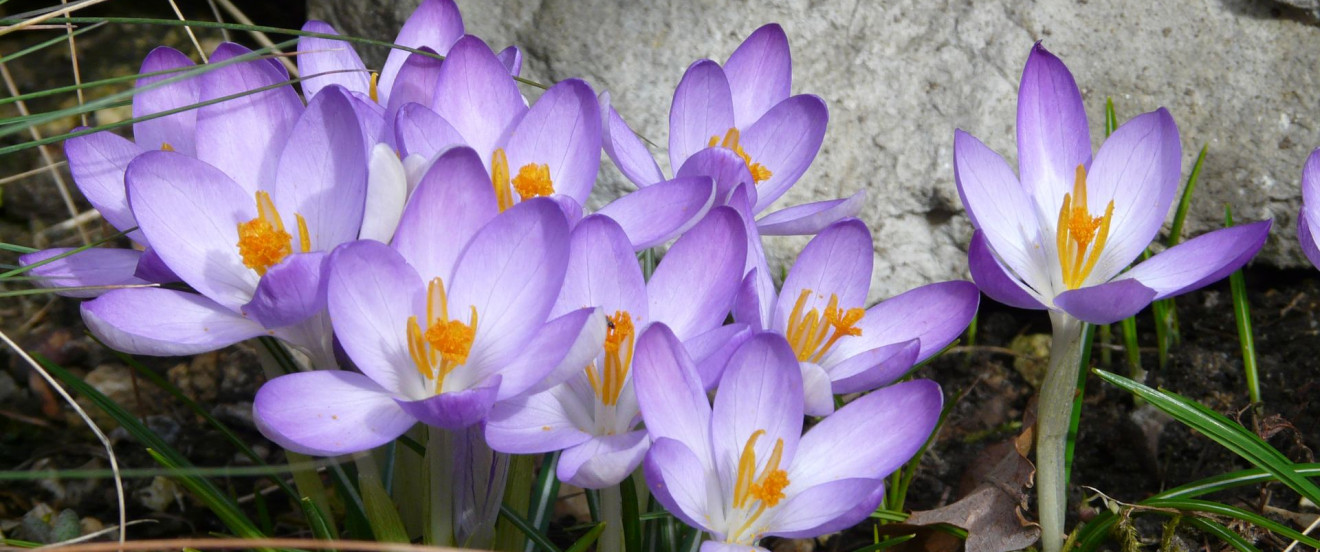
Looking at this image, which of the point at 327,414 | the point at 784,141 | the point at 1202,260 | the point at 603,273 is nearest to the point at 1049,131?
the point at 1202,260

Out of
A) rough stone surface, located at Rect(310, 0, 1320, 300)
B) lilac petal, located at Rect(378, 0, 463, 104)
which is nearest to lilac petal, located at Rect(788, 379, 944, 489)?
lilac petal, located at Rect(378, 0, 463, 104)

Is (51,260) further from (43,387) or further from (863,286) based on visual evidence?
(43,387)

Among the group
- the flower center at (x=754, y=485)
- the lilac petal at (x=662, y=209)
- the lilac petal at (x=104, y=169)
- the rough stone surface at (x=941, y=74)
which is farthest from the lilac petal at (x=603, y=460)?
the rough stone surface at (x=941, y=74)

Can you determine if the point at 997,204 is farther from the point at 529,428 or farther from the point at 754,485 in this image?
the point at 529,428

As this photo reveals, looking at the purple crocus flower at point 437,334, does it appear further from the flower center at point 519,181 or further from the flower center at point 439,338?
the flower center at point 519,181

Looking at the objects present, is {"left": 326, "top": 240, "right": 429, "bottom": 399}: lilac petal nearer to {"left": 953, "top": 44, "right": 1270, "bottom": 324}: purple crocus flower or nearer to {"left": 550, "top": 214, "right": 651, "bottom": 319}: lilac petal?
{"left": 550, "top": 214, "right": 651, "bottom": 319}: lilac petal

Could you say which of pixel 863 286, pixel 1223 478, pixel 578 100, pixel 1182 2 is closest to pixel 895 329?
pixel 863 286
